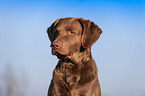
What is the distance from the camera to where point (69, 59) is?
18.6 ft

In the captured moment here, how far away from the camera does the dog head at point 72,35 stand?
5.41 metres

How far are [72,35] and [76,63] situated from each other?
63 centimetres

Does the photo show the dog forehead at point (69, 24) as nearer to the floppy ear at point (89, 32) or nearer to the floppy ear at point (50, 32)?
the floppy ear at point (89, 32)

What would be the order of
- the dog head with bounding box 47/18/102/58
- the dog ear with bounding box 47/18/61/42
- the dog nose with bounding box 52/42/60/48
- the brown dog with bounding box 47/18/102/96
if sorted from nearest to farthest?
1. the dog nose with bounding box 52/42/60/48
2. the dog head with bounding box 47/18/102/58
3. the brown dog with bounding box 47/18/102/96
4. the dog ear with bounding box 47/18/61/42

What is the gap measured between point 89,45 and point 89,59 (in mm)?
356

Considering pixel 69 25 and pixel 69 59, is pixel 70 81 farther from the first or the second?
pixel 69 25

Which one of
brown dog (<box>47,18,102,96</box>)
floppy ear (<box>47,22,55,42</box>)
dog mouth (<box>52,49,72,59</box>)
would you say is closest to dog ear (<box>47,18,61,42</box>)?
floppy ear (<box>47,22,55,42</box>)

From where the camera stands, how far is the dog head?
213 inches

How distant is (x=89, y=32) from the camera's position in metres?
5.76

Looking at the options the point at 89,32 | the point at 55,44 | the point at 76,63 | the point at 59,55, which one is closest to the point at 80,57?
the point at 76,63

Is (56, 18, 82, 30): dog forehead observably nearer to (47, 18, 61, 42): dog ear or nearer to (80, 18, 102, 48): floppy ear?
(80, 18, 102, 48): floppy ear

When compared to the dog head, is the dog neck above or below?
below

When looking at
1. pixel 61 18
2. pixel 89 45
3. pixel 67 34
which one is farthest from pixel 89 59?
pixel 61 18

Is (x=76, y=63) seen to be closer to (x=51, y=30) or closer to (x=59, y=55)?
(x=59, y=55)
